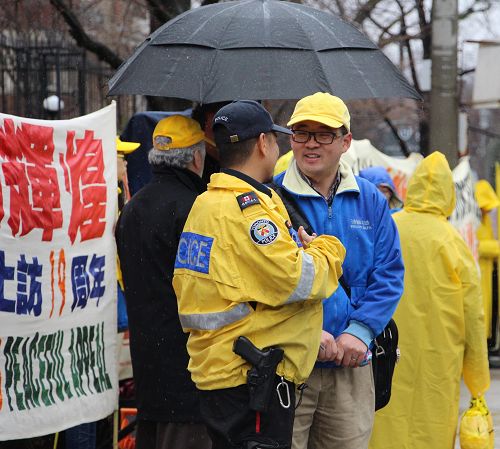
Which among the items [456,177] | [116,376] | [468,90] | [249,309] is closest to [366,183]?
[249,309]

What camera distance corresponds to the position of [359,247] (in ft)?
14.6

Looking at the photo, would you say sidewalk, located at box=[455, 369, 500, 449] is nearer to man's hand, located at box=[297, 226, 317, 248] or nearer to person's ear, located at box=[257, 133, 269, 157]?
man's hand, located at box=[297, 226, 317, 248]

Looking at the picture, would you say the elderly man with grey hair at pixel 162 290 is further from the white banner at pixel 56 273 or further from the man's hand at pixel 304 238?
the man's hand at pixel 304 238

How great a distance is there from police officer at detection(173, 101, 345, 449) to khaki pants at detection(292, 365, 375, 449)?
0.41 metres

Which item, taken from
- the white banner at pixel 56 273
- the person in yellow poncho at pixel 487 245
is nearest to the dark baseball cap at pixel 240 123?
the white banner at pixel 56 273

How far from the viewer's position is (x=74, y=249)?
18.5ft

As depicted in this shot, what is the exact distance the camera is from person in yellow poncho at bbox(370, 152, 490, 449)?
6.14 m

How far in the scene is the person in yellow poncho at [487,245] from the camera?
40.4 feet

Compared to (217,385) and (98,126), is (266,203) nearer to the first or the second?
(217,385)

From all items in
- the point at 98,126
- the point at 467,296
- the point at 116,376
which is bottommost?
the point at 116,376

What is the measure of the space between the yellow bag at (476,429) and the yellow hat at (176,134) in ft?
7.02

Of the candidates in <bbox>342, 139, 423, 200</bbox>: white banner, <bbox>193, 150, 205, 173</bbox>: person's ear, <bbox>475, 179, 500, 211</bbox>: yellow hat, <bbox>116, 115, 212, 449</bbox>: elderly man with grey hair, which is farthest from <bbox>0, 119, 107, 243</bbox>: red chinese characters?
<bbox>475, 179, 500, 211</bbox>: yellow hat

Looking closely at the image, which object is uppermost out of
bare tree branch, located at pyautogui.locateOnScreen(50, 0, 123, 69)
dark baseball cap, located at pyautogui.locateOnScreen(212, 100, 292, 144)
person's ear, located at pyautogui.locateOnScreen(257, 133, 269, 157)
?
bare tree branch, located at pyautogui.locateOnScreen(50, 0, 123, 69)

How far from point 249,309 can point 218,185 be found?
0.46 m
